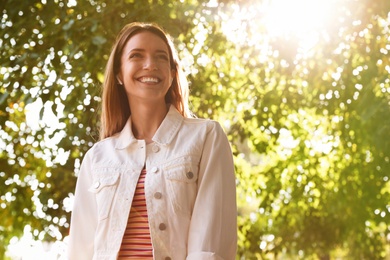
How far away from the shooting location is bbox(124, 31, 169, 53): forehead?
115 inches

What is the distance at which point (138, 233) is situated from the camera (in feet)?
8.97

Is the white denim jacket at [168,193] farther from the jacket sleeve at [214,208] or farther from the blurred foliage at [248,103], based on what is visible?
the blurred foliage at [248,103]

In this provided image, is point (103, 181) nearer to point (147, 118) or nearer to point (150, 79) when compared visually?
point (147, 118)

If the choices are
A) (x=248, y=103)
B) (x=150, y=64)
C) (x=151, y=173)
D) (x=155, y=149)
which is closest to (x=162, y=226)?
(x=151, y=173)

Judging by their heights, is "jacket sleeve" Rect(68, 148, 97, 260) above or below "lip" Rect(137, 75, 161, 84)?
below

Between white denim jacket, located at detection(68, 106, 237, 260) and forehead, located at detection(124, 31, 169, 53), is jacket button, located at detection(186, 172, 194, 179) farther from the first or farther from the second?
forehead, located at detection(124, 31, 169, 53)

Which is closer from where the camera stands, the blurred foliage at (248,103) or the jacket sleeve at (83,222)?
the jacket sleeve at (83,222)

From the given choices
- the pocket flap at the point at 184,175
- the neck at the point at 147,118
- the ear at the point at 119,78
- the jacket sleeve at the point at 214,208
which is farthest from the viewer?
the ear at the point at 119,78

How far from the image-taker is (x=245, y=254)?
810 centimetres

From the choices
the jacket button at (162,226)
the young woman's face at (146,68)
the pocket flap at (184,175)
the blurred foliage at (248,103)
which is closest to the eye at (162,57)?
the young woman's face at (146,68)

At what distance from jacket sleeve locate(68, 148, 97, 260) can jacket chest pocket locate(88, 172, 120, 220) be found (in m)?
0.06

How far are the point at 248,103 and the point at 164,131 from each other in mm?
5170

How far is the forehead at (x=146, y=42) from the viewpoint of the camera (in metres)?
2.93

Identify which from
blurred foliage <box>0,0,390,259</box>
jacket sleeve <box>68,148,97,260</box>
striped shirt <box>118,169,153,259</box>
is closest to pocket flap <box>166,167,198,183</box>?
striped shirt <box>118,169,153,259</box>
